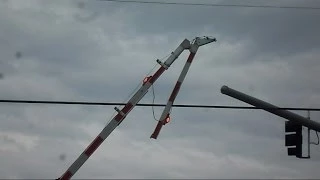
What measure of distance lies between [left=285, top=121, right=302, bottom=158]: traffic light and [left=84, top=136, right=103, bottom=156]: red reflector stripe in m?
4.60

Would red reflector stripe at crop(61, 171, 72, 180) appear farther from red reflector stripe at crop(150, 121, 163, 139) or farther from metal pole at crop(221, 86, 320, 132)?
metal pole at crop(221, 86, 320, 132)

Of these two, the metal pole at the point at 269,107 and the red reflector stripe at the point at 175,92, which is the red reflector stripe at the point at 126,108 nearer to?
the red reflector stripe at the point at 175,92

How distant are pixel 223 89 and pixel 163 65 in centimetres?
184

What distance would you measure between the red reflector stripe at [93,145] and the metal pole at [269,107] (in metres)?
3.20

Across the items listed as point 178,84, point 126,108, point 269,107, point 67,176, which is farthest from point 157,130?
point 269,107

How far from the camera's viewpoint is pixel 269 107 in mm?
12852

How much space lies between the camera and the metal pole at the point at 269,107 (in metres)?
12.9

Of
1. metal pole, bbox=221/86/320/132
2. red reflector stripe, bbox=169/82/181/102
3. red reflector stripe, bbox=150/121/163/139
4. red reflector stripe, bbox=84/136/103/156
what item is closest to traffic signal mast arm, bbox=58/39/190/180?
red reflector stripe, bbox=84/136/103/156

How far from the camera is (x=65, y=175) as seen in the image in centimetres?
1320

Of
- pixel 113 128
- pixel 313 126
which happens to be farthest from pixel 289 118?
pixel 113 128

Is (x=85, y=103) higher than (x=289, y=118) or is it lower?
lower

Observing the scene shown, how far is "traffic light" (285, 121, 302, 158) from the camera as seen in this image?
523 inches

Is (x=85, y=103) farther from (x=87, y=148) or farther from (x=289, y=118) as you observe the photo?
(x=289, y=118)

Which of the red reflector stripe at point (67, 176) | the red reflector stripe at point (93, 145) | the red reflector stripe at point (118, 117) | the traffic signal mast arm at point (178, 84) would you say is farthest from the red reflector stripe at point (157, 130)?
the red reflector stripe at point (67, 176)
